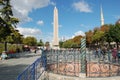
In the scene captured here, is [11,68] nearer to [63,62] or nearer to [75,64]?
[63,62]

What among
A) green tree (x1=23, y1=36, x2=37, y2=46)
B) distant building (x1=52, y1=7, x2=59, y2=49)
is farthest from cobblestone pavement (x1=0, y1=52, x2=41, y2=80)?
green tree (x1=23, y1=36, x2=37, y2=46)

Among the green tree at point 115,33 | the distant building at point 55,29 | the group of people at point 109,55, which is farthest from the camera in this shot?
the green tree at point 115,33

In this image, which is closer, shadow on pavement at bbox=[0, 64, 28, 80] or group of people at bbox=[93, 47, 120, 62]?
shadow on pavement at bbox=[0, 64, 28, 80]

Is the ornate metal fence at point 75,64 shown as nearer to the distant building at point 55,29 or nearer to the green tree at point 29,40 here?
the distant building at point 55,29

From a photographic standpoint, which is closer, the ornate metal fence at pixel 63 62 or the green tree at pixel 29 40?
the ornate metal fence at pixel 63 62

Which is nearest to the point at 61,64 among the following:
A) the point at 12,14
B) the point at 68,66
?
the point at 68,66

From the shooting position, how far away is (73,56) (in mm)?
21422

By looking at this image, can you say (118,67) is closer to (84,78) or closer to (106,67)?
(106,67)

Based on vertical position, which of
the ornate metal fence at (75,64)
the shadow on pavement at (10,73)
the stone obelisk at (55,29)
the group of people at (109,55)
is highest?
the stone obelisk at (55,29)

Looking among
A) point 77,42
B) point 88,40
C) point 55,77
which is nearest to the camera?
point 55,77

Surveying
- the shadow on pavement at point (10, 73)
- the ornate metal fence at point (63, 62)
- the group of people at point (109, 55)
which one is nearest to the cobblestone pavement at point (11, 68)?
the shadow on pavement at point (10, 73)

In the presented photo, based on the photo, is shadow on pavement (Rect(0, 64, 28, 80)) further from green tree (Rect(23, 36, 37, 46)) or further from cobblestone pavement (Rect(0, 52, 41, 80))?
green tree (Rect(23, 36, 37, 46))

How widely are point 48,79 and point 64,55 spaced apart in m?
5.73

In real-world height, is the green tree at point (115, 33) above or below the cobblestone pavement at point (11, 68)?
above
